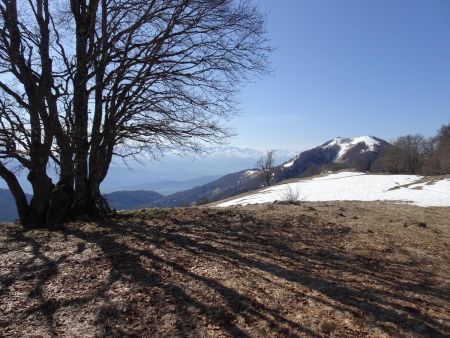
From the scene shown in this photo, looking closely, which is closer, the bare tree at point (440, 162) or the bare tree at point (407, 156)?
the bare tree at point (440, 162)

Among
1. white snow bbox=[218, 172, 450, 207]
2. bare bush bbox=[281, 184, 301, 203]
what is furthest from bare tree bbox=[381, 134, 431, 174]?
bare bush bbox=[281, 184, 301, 203]

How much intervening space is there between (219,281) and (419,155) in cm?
8675

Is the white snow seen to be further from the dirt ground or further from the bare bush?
the dirt ground

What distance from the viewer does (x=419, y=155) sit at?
83188 mm

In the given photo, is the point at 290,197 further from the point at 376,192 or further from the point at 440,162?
the point at 440,162

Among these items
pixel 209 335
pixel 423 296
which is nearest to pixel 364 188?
pixel 423 296

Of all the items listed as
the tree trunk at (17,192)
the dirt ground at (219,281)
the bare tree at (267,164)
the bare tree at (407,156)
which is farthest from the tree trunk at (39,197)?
the bare tree at (407,156)

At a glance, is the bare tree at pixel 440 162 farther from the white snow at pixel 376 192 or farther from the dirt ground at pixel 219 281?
the dirt ground at pixel 219 281

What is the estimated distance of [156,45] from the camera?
10.5 metres

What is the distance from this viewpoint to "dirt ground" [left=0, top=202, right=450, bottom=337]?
197 inches

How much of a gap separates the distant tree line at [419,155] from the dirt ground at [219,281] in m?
69.0

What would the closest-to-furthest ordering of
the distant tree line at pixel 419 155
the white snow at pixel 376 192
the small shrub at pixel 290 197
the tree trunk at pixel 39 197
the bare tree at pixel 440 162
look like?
1. the tree trunk at pixel 39 197
2. the small shrub at pixel 290 197
3. the white snow at pixel 376 192
4. the bare tree at pixel 440 162
5. the distant tree line at pixel 419 155

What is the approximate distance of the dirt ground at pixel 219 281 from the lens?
5008 mm

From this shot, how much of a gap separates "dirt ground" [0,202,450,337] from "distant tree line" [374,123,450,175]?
68961 mm
